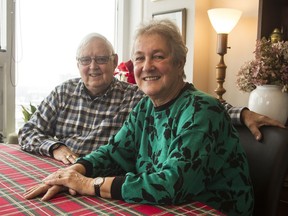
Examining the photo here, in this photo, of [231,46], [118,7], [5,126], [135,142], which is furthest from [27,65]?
[135,142]

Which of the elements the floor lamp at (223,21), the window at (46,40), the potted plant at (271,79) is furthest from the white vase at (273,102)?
the window at (46,40)

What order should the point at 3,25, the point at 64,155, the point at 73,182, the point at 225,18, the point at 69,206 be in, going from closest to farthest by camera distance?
the point at 69,206 < the point at 73,182 < the point at 64,155 < the point at 225,18 < the point at 3,25

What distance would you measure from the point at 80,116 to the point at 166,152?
82 cm

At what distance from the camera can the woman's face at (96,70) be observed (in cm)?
180

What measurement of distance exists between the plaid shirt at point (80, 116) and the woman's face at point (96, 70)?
46 millimetres

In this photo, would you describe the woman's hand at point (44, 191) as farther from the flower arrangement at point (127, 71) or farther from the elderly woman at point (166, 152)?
the flower arrangement at point (127, 71)

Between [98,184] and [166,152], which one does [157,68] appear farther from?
[98,184]

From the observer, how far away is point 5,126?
2742mm

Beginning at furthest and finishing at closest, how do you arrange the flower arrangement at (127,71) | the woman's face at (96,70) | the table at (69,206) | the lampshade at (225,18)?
1. the flower arrangement at (127,71)
2. the lampshade at (225,18)
3. the woman's face at (96,70)
4. the table at (69,206)

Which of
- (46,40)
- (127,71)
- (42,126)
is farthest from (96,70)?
(46,40)

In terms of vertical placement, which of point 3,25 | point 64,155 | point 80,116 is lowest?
point 64,155

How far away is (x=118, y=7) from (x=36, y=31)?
941 millimetres

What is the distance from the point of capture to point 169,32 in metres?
1.20

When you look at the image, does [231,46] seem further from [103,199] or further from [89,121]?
[103,199]
